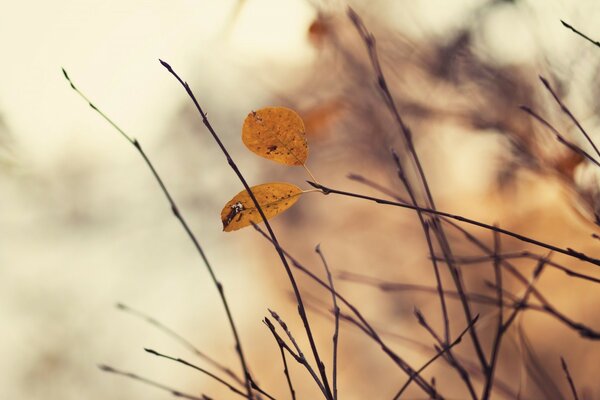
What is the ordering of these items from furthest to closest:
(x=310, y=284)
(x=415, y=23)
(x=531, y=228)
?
(x=310, y=284) < (x=531, y=228) < (x=415, y=23)

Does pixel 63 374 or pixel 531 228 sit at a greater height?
pixel 531 228

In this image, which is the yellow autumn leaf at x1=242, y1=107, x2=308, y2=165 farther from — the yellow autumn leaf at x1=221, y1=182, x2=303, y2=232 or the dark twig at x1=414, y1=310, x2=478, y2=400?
the dark twig at x1=414, y1=310, x2=478, y2=400

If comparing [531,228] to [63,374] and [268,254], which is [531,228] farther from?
[63,374]

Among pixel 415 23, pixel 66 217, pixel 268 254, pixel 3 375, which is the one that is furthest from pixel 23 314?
pixel 415 23

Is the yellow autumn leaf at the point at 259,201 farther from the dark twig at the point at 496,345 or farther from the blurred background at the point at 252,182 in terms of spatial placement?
the blurred background at the point at 252,182

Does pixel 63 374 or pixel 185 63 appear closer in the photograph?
pixel 185 63

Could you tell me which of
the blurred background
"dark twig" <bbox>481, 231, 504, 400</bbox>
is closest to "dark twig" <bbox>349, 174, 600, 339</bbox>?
"dark twig" <bbox>481, 231, 504, 400</bbox>

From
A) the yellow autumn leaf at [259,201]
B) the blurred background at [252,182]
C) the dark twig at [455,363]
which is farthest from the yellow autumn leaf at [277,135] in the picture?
the blurred background at [252,182]

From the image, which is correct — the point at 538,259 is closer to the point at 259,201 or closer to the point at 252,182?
the point at 259,201

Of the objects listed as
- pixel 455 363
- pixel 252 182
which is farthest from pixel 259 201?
pixel 252 182
